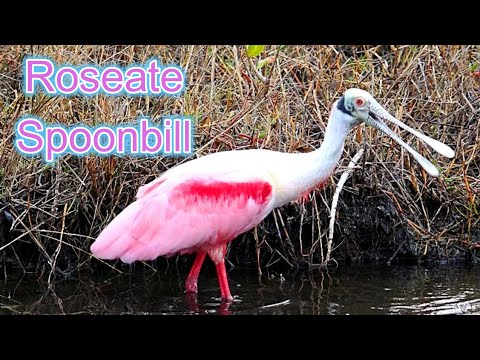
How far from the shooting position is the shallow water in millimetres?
5383

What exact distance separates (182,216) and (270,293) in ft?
2.66

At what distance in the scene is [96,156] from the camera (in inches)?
239

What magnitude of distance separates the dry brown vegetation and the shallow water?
0.17 m

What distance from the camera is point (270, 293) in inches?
227

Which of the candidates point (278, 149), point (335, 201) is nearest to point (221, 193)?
point (335, 201)

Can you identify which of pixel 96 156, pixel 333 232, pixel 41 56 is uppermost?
pixel 41 56

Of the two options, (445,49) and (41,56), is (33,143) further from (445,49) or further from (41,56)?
(445,49)

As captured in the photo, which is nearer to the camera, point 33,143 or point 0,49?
point 33,143

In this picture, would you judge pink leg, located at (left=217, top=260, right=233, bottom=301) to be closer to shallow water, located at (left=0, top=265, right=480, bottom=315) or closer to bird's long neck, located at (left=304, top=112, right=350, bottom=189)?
shallow water, located at (left=0, top=265, right=480, bottom=315)

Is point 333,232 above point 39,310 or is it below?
above

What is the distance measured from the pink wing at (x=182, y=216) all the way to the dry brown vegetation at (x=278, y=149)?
73 cm

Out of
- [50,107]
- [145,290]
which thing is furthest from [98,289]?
[50,107]

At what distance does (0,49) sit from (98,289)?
1.80m

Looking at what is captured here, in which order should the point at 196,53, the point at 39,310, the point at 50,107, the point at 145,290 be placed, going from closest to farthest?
the point at 39,310 → the point at 145,290 → the point at 50,107 → the point at 196,53
